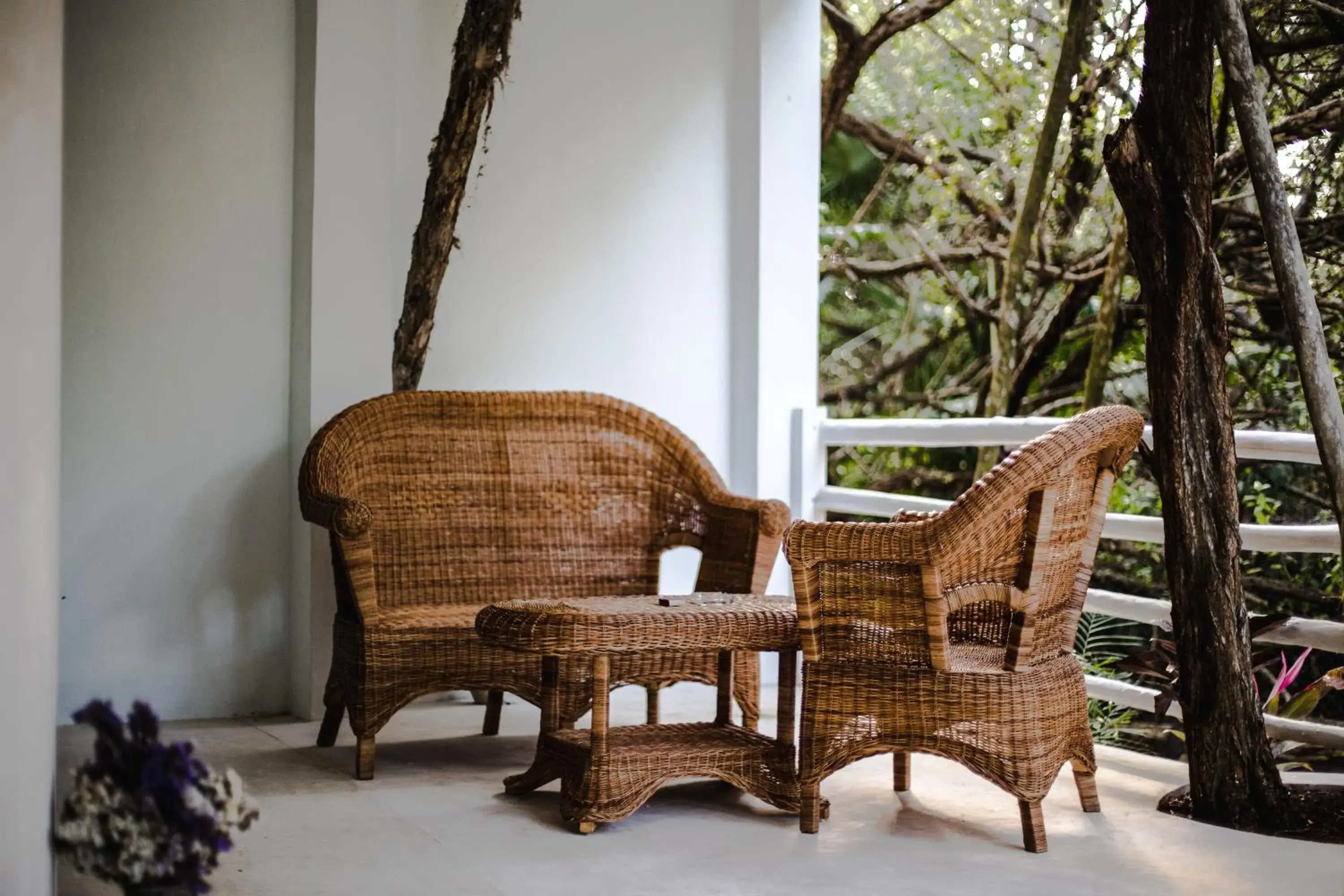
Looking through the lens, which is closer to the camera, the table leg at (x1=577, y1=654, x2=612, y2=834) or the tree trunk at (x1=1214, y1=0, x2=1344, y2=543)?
the tree trunk at (x1=1214, y1=0, x2=1344, y2=543)

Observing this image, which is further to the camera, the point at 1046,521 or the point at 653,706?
the point at 653,706

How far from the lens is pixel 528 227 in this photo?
5371 mm

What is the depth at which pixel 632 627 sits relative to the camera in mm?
3406

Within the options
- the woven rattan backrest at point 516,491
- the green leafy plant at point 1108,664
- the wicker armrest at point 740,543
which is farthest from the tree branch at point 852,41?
the wicker armrest at point 740,543

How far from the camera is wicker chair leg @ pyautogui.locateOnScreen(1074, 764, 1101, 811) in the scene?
3.62 m

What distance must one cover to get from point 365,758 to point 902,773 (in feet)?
4.96

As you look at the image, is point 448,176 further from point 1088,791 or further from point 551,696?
point 1088,791

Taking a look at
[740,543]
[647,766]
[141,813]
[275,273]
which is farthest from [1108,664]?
[141,813]

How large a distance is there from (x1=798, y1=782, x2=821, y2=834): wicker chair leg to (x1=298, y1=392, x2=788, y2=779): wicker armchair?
2.47ft

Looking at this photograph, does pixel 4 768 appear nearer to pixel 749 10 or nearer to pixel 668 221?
pixel 668 221

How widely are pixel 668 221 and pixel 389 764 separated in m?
2.48

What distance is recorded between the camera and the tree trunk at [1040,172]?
822 centimetres

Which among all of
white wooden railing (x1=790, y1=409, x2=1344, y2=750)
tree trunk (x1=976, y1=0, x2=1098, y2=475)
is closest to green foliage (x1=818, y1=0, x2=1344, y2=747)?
tree trunk (x1=976, y1=0, x2=1098, y2=475)

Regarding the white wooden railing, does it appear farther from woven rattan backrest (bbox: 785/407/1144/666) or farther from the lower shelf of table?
the lower shelf of table
